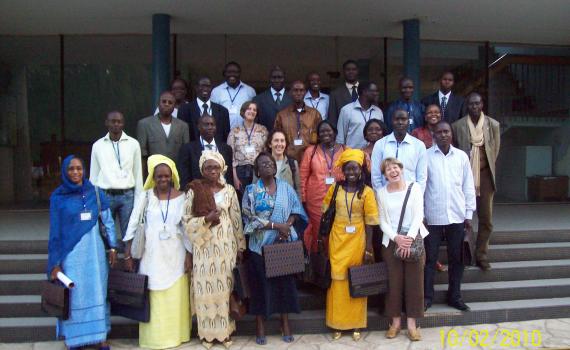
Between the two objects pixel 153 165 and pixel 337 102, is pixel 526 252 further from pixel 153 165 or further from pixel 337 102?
pixel 153 165

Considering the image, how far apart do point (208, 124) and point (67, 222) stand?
164 cm

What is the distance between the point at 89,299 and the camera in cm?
428

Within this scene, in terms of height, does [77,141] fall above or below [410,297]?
above

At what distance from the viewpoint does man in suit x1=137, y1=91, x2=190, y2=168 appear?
17.3ft

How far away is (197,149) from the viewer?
501 cm

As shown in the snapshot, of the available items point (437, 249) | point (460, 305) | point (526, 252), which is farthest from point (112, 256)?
point (526, 252)

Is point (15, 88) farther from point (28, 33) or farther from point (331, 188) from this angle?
point (331, 188)

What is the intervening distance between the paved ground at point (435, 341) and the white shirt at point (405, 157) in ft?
4.93

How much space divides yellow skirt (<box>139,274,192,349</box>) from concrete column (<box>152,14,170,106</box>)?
427 cm

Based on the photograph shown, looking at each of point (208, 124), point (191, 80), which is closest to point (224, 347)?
point (208, 124)

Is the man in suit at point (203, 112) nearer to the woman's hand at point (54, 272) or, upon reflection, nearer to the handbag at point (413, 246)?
the woman's hand at point (54, 272)

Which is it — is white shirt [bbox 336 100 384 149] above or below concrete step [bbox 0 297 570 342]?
above

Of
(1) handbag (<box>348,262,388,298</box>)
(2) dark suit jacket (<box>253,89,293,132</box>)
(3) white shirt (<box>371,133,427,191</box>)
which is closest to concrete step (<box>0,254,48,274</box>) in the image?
(2) dark suit jacket (<box>253,89,293,132</box>)

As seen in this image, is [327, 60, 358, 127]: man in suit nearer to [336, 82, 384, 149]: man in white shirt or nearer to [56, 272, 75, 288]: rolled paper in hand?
[336, 82, 384, 149]: man in white shirt
